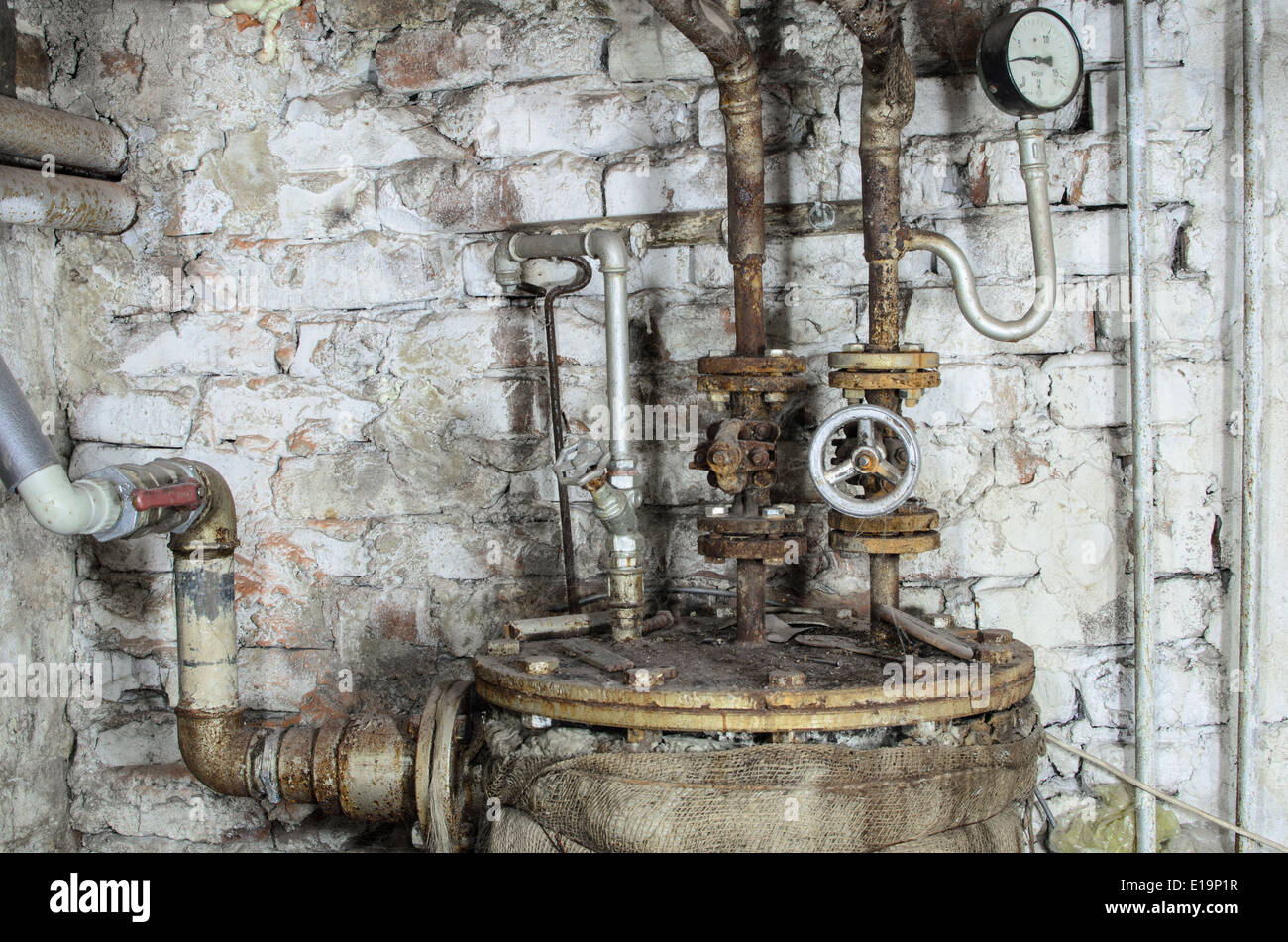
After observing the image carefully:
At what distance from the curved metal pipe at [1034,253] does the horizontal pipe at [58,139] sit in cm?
129

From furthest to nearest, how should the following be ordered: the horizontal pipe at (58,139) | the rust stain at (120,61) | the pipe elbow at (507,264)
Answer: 1. the rust stain at (120,61)
2. the pipe elbow at (507,264)
3. the horizontal pipe at (58,139)

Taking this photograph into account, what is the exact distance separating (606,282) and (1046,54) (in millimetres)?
688

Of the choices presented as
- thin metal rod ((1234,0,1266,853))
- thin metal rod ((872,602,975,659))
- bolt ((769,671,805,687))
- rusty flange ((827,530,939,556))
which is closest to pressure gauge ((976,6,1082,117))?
thin metal rod ((1234,0,1266,853))

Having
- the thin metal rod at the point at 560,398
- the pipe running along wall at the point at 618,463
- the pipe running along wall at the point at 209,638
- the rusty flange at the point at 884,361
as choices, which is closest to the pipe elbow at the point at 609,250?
the pipe running along wall at the point at 618,463

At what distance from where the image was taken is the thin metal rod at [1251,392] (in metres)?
1.67

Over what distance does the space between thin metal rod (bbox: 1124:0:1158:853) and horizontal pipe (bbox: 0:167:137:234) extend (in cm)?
159

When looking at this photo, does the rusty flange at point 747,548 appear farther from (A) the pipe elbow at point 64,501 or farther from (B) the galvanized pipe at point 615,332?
(A) the pipe elbow at point 64,501

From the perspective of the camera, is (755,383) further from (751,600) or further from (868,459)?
(751,600)

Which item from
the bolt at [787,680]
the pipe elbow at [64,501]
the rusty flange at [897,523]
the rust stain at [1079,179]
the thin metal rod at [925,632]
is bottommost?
the bolt at [787,680]

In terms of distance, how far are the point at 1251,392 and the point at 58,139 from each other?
6.00 feet

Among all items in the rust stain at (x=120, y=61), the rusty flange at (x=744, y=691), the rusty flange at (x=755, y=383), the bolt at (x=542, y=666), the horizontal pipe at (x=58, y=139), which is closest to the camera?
the rusty flange at (x=744, y=691)

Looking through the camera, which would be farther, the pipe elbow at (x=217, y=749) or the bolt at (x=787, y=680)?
the pipe elbow at (x=217, y=749)

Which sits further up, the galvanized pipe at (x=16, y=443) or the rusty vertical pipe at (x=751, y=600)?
the galvanized pipe at (x=16, y=443)
